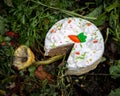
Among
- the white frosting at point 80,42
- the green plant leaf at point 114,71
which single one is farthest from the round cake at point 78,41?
the green plant leaf at point 114,71

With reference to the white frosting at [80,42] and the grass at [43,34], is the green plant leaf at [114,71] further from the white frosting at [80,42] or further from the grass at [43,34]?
the white frosting at [80,42]

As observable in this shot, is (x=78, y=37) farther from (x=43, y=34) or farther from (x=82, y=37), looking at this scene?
(x=43, y=34)

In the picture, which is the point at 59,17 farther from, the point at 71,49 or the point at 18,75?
the point at 18,75

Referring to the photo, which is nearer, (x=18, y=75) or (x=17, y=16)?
(x=18, y=75)

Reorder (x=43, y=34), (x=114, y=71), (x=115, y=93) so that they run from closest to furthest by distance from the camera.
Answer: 1. (x=115, y=93)
2. (x=114, y=71)
3. (x=43, y=34)

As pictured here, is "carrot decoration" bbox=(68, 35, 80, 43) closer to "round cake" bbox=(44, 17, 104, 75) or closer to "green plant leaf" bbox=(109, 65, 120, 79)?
"round cake" bbox=(44, 17, 104, 75)

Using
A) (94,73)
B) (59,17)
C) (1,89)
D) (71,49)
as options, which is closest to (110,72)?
(94,73)

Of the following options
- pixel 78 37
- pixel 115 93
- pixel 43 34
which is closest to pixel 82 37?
pixel 78 37

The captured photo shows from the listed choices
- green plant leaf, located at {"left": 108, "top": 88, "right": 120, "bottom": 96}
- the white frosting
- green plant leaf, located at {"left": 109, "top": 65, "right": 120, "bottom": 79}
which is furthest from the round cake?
green plant leaf, located at {"left": 108, "top": 88, "right": 120, "bottom": 96}
